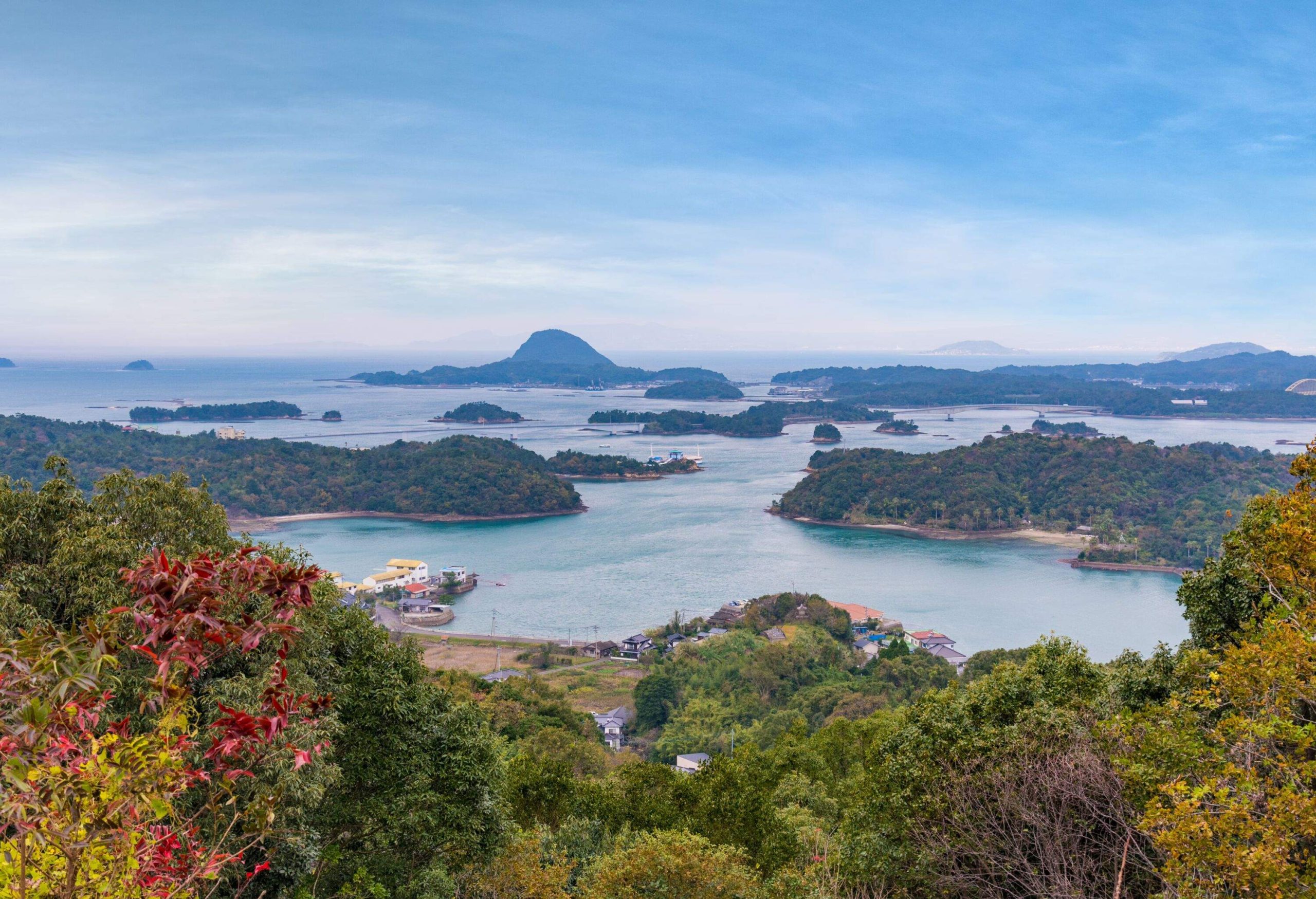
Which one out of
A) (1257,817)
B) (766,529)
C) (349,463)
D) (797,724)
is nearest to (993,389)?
(766,529)

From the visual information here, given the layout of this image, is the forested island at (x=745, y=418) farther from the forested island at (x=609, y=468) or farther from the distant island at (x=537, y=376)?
the distant island at (x=537, y=376)

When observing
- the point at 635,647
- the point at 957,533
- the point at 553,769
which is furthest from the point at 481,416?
the point at 553,769

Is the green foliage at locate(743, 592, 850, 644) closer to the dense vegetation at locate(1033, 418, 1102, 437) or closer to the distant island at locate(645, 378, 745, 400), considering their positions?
the dense vegetation at locate(1033, 418, 1102, 437)

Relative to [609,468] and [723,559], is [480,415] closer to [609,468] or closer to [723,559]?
[609,468]

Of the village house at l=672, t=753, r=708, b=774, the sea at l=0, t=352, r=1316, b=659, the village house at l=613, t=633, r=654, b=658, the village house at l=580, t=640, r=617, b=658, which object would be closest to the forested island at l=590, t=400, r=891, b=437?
the sea at l=0, t=352, r=1316, b=659

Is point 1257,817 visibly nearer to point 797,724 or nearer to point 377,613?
point 797,724

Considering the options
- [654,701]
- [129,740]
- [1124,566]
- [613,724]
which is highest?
[129,740]
